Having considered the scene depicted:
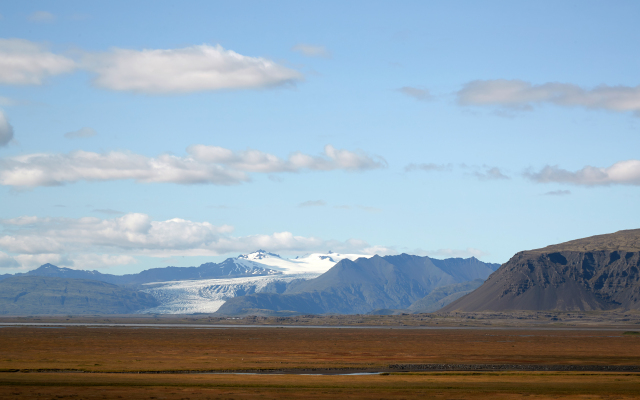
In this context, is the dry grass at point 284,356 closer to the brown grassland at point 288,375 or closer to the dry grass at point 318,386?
the brown grassland at point 288,375

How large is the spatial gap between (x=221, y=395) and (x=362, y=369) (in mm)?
31758

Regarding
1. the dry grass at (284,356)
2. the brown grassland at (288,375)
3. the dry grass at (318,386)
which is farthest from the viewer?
the dry grass at (284,356)

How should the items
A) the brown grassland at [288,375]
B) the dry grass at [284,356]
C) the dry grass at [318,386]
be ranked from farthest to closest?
the dry grass at [284,356], the brown grassland at [288,375], the dry grass at [318,386]

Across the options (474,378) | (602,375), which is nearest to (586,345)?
(602,375)

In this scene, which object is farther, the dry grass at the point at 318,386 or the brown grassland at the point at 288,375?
the brown grassland at the point at 288,375

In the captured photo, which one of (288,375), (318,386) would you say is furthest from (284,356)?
(318,386)

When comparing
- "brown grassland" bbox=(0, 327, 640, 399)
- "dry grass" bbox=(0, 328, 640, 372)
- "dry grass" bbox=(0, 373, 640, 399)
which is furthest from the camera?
"dry grass" bbox=(0, 328, 640, 372)

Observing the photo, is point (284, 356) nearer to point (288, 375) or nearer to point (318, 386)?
point (288, 375)

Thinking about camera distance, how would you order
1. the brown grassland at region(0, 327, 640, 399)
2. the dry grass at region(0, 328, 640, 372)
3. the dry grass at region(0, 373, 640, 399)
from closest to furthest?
1. the dry grass at region(0, 373, 640, 399)
2. the brown grassland at region(0, 327, 640, 399)
3. the dry grass at region(0, 328, 640, 372)

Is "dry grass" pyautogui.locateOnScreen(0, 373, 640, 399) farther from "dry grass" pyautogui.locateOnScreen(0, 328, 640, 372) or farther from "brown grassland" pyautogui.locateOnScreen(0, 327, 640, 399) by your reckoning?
"dry grass" pyautogui.locateOnScreen(0, 328, 640, 372)

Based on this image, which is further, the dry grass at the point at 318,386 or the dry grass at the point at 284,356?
the dry grass at the point at 284,356

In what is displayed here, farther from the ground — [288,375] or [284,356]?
[288,375]

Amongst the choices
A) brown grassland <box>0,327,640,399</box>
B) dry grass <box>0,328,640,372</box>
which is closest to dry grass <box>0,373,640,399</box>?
brown grassland <box>0,327,640,399</box>

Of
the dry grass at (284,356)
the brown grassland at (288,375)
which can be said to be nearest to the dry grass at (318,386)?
the brown grassland at (288,375)
